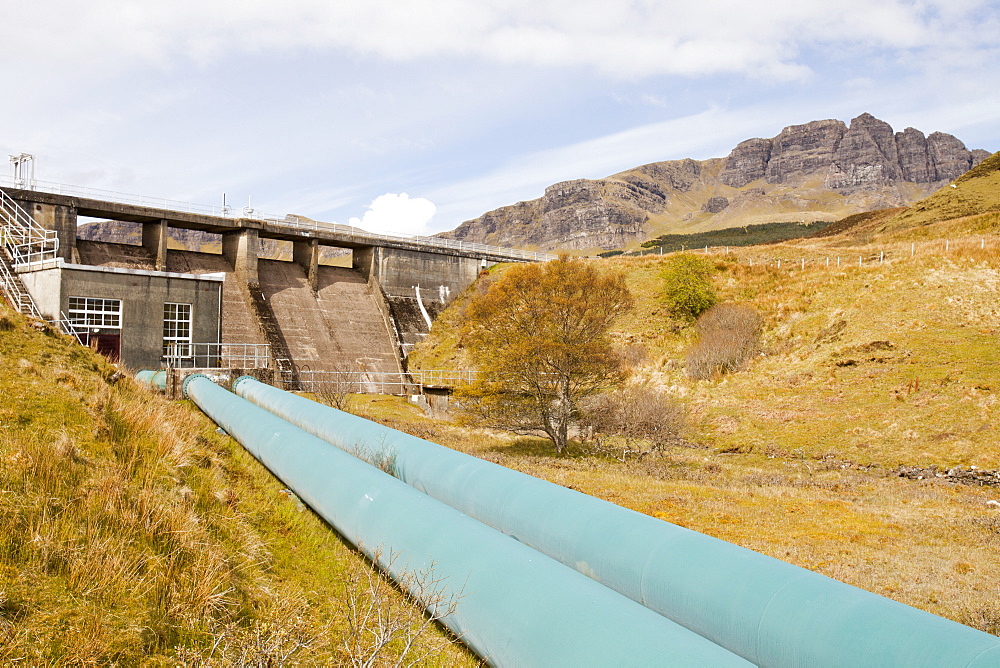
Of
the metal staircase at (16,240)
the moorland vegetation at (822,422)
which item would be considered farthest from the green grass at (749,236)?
the metal staircase at (16,240)

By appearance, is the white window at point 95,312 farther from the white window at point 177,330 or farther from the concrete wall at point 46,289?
the white window at point 177,330

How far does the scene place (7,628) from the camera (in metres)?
3.65

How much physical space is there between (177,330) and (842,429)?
24264 mm

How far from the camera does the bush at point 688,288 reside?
40281 mm

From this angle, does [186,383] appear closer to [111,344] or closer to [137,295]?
[111,344]

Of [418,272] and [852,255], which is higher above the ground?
[852,255]

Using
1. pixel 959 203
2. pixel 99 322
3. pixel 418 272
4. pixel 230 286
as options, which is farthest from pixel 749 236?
pixel 99 322

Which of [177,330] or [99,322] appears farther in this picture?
[177,330]

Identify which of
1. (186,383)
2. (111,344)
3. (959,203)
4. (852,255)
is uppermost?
(959,203)

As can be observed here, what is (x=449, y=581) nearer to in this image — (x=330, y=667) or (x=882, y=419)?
(x=330, y=667)

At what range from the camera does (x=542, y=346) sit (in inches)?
928

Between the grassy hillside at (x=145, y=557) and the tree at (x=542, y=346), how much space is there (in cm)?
1592

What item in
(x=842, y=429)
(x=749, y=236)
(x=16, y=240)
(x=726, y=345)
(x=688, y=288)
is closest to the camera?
(x=842, y=429)

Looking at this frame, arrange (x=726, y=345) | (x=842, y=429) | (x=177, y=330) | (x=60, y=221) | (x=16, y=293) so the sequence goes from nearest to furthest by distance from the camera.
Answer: (x=16, y=293)
(x=842, y=429)
(x=177, y=330)
(x=60, y=221)
(x=726, y=345)
